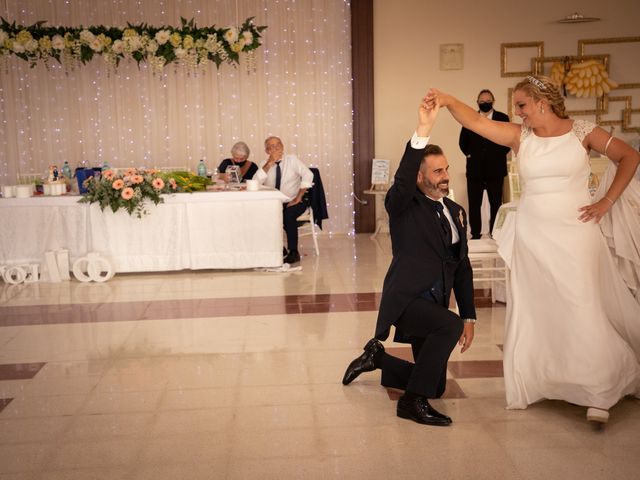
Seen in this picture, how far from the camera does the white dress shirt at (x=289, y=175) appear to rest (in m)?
8.60

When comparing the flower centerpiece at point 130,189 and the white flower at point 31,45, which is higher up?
the white flower at point 31,45

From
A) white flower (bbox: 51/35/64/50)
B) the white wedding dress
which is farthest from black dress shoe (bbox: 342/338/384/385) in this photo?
white flower (bbox: 51/35/64/50)

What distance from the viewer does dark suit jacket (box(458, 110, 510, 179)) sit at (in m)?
9.16

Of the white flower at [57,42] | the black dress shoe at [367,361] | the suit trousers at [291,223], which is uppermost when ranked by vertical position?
the white flower at [57,42]

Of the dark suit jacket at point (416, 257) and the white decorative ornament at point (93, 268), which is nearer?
the dark suit jacket at point (416, 257)

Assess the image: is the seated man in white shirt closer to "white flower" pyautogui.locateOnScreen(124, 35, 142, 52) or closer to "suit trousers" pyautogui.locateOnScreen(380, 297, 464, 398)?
"white flower" pyautogui.locateOnScreen(124, 35, 142, 52)

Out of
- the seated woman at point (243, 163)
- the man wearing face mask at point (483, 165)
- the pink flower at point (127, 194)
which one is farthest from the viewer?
the man wearing face mask at point (483, 165)

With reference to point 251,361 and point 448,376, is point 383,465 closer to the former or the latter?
point 448,376

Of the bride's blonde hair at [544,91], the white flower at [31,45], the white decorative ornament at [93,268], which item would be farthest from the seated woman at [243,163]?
the bride's blonde hair at [544,91]

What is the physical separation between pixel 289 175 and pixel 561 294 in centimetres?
519

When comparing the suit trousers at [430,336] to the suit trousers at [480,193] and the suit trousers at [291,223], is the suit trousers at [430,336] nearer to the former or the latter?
the suit trousers at [291,223]

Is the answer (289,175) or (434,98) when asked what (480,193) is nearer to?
(289,175)

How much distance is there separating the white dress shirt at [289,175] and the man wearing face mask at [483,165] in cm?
192

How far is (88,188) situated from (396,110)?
4.51 m
